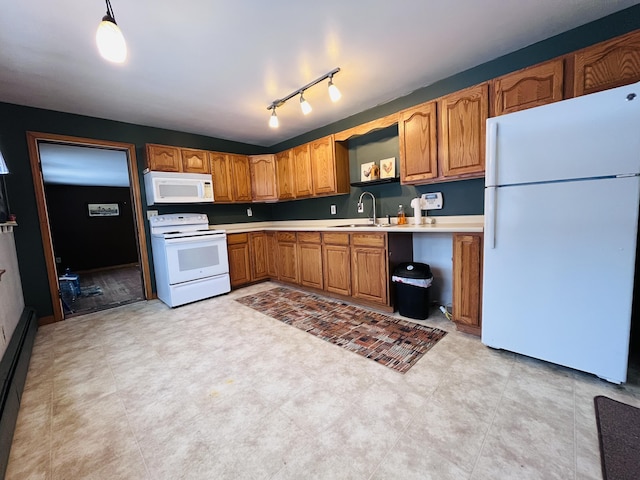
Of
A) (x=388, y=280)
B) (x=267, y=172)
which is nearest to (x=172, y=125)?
(x=267, y=172)

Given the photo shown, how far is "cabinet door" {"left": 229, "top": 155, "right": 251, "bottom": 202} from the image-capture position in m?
4.12

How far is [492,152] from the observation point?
1788 mm

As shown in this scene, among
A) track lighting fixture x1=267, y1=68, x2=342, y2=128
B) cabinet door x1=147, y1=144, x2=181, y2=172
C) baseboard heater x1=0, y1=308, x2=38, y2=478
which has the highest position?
track lighting fixture x1=267, y1=68, x2=342, y2=128

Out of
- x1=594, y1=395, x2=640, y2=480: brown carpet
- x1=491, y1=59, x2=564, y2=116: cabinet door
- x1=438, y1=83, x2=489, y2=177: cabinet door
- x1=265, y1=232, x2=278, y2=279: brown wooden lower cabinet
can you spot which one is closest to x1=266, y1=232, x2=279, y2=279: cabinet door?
x1=265, y1=232, x2=278, y2=279: brown wooden lower cabinet

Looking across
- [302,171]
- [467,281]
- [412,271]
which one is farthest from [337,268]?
[302,171]

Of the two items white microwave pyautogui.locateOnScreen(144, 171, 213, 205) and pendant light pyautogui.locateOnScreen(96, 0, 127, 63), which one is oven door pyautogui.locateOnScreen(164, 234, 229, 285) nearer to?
white microwave pyautogui.locateOnScreen(144, 171, 213, 205)

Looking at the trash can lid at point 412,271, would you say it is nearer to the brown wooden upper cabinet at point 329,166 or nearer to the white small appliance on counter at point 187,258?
the brown wooden upper cabinet at point 329,166

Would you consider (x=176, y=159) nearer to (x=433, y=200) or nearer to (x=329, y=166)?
(x=329, y=166)

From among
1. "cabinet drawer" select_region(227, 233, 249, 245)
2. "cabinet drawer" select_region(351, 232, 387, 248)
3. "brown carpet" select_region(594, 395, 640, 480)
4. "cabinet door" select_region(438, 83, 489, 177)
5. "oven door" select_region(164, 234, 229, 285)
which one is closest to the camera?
"brown carpet" select_region(594, 395, 640, 480)

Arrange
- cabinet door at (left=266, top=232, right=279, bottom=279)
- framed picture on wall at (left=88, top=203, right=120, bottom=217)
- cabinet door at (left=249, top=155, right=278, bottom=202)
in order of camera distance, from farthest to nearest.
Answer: framed picture on wall at (left=88, top=203, right=120, bottom=217)
cabinet door at (left=249, top=155, right=278, bottom=202)
cabinet door at (left=266, top=232, right=279, bottom=279)

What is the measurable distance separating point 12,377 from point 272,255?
9.51 feet

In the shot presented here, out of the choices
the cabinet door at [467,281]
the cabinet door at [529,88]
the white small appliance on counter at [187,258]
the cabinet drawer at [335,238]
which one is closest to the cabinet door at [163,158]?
the white small appliance on counter at [187,258]

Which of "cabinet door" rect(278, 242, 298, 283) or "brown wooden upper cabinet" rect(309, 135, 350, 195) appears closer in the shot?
"brown wooden upper cabinet" rect(309, 135, 350, 195)

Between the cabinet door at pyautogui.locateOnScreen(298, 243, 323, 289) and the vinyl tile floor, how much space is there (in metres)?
1.27
